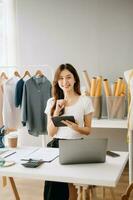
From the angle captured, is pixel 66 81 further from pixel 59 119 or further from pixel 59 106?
pixel 59 119

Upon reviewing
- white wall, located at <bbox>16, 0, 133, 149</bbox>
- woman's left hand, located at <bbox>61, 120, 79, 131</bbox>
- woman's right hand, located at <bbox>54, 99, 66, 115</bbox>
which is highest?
white wall, located at <bbox>16, 0, 133, 149</bbox>

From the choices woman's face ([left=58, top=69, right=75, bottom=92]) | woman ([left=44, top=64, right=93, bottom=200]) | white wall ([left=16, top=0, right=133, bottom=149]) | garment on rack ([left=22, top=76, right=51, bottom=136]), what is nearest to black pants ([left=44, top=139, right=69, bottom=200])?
woman ([left=44, top=64, right=93, bottom=200])

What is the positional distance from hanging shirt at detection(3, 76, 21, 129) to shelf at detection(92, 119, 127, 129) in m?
1.01

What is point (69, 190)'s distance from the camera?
7.60 feet

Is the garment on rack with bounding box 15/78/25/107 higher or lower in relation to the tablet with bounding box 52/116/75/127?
higher

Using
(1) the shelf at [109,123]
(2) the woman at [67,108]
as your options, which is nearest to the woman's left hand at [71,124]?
(2) the woman at [67,108]

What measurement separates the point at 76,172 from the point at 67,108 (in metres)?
0.74

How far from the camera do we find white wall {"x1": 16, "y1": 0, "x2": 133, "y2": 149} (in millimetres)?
4211

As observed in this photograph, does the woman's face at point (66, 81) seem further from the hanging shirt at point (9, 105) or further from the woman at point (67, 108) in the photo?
the hanging shirt at point (9, 105)

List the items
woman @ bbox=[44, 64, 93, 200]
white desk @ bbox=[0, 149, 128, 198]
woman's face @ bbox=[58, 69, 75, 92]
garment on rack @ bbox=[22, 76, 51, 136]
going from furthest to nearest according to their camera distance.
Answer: garment on rack @ bbox=[22, 76, 51, 136] < woman's face @ bbox=[58, 69, 75, 92] < woman @ bbox=[44, 64, 93, 200] < white desk @ bbox=[0, 149, 128, 198]

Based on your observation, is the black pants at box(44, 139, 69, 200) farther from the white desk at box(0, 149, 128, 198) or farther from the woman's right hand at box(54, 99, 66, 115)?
the woman's right hand at box(54, 99, 66, 115)

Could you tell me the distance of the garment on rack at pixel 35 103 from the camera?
383 cm

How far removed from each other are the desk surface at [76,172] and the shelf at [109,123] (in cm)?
151

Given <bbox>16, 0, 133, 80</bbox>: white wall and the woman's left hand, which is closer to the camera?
the woman's left hand
